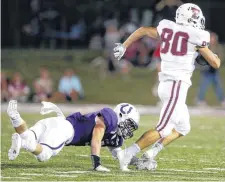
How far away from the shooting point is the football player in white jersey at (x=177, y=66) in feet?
25.9

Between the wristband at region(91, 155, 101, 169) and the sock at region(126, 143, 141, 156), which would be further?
the sock at region(126, 143, 141, 156)

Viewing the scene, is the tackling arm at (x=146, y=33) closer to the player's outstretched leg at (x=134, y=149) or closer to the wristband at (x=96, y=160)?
the player's outstretched leg at (x=134, y=149)

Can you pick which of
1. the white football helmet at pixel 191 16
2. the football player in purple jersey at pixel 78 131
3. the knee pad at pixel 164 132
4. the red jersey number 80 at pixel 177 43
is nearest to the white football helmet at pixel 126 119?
the football player in purple jersey at pixel 78 131

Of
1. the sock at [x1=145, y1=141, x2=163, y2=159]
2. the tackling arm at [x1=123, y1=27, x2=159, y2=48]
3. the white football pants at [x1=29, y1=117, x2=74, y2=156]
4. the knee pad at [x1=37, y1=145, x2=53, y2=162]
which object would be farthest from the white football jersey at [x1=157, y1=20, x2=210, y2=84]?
the knee pad at [x1=37, y1=145, x2=53, y2=162]

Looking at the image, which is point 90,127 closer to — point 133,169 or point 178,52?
point 133,169

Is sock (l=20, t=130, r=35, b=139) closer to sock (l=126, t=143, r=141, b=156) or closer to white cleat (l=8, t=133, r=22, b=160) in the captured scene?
white cleat (l=8, t=133, r=22, b=160)

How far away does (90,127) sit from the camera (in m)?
7.79

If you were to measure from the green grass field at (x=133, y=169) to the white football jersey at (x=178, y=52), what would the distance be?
0.82 meters

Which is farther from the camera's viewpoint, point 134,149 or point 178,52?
point 178,52

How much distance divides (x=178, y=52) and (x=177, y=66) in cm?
12

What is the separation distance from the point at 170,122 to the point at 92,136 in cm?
73

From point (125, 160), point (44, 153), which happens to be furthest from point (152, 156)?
point (44, 153)

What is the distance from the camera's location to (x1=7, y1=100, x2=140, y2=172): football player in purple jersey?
744 cm

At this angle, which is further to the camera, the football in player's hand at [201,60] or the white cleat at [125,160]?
the football in player's hand at [201,60]
